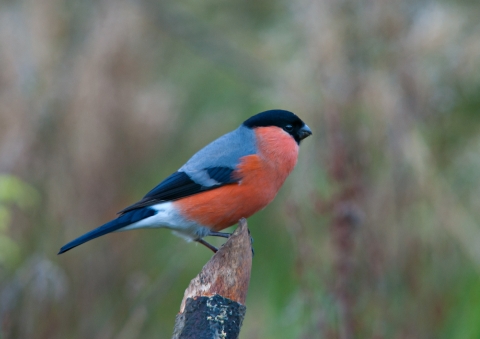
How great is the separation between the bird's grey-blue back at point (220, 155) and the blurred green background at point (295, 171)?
0.39 meters

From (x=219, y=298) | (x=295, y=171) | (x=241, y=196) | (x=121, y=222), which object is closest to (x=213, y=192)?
(x=241, y=196)

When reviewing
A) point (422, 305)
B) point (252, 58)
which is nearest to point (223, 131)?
point (252, 58)

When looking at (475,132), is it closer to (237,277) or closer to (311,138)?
(311,138)

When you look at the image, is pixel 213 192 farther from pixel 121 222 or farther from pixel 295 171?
pixel 295 171

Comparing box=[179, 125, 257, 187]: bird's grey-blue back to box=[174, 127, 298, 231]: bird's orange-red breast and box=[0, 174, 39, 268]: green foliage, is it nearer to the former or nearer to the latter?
box=[174, 127, 298, 231]: bird's orange-red breast

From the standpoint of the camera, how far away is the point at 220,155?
11.8 ft

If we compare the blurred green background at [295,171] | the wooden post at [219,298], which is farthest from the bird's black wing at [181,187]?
the wooden post at [219,298]

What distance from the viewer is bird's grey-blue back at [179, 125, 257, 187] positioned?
3496 mm

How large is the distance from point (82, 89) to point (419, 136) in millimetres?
2366

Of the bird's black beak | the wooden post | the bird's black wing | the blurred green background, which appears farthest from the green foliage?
the bird's black beak

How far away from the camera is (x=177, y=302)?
4980 millimetres

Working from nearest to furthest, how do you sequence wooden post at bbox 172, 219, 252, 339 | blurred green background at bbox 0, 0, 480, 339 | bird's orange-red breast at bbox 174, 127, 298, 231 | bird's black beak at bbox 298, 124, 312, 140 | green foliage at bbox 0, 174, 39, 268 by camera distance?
wooden post at bbox 172, 219, 252, 339
green foliage at bbox 0, 174, 39, 268
bird's orange-red breast at bbox 174, 127, 298, 231
blurred green background at bbox 0, 0, 480, 339
bird's black beak at bbox 298, 124, 312, 140

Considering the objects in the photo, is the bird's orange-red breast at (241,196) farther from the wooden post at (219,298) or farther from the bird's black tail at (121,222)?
the wooden post at (219,298)

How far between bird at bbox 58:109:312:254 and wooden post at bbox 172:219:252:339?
3.40 feet
